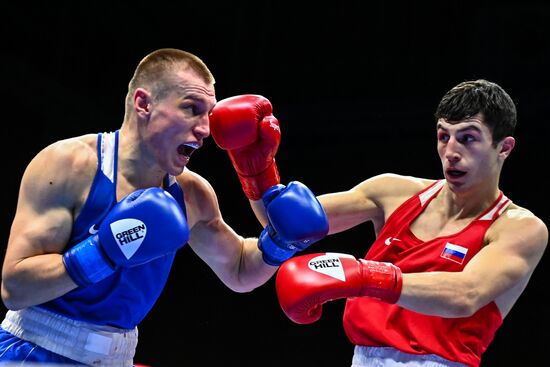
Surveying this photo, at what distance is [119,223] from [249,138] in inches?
30.1

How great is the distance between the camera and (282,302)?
255 centimetres

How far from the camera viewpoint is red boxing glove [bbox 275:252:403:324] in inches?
96.8

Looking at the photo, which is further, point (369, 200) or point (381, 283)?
point (369, 200)

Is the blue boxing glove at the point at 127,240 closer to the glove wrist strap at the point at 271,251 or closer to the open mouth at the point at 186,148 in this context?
the open mouth at the point at 186,148

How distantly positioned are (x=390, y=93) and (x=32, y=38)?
2.89 metres

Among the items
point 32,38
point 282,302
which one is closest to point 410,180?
point 282,302

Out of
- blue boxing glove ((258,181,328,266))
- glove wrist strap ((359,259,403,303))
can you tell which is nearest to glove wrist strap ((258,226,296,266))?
blue boxing glove ((258,181,328,266))

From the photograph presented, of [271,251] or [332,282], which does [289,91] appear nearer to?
[271,251]

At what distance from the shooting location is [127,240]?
2342mm

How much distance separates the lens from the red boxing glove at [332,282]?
2.46 m

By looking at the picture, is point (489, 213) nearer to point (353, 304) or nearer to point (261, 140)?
point (353, 304)

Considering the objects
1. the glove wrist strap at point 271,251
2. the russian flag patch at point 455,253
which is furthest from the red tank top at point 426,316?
the glove wrist strap at point 271,251

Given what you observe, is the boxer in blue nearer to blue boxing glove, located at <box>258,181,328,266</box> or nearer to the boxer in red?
blue boxing glove, located at <box>258,181,328,266</box>

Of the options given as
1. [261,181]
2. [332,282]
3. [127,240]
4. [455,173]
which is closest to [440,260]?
[455,173]
